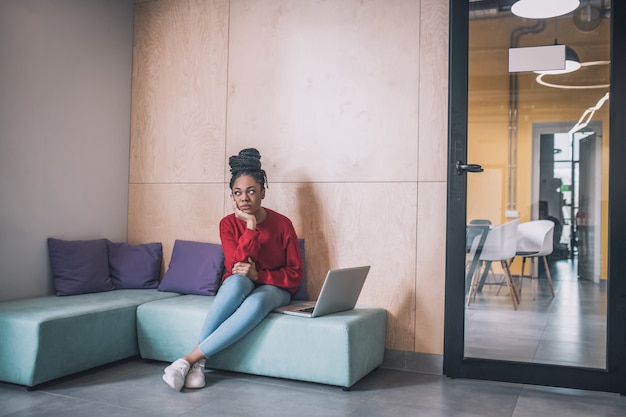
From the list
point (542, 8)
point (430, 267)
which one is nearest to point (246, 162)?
point (430, 267)

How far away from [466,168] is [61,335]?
246 centimetres

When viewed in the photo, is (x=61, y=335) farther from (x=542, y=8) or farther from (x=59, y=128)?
(x=542, y=8)

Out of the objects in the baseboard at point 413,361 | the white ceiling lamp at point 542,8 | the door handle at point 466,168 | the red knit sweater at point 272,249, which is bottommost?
the baseboard at point 413,361

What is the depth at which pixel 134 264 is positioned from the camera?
14.3ft

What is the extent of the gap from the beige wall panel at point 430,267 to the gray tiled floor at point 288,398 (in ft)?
0.90

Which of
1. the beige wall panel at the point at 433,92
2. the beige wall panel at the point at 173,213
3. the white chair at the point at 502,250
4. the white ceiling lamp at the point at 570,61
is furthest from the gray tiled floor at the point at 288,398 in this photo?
the white ceiling lamp at the point at 570,61

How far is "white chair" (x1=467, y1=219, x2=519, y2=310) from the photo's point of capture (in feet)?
11.8

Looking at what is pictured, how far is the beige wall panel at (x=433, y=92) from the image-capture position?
147 inches

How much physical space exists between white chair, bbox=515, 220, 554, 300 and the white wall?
2924 millimetres

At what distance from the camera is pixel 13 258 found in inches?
150

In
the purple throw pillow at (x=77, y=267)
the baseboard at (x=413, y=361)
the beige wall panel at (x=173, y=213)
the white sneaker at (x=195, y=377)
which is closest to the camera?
the white sneaker at (x=195, y=377)

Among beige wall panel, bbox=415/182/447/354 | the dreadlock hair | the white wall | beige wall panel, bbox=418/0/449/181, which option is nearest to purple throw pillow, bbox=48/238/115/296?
the white wall

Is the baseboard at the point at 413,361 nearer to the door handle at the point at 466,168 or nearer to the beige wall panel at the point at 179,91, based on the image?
the door handle at the point at 466,168

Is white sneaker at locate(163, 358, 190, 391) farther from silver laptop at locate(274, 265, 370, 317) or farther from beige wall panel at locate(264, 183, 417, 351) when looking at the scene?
beige wall panel at locate(264, 183, 417, 351)
